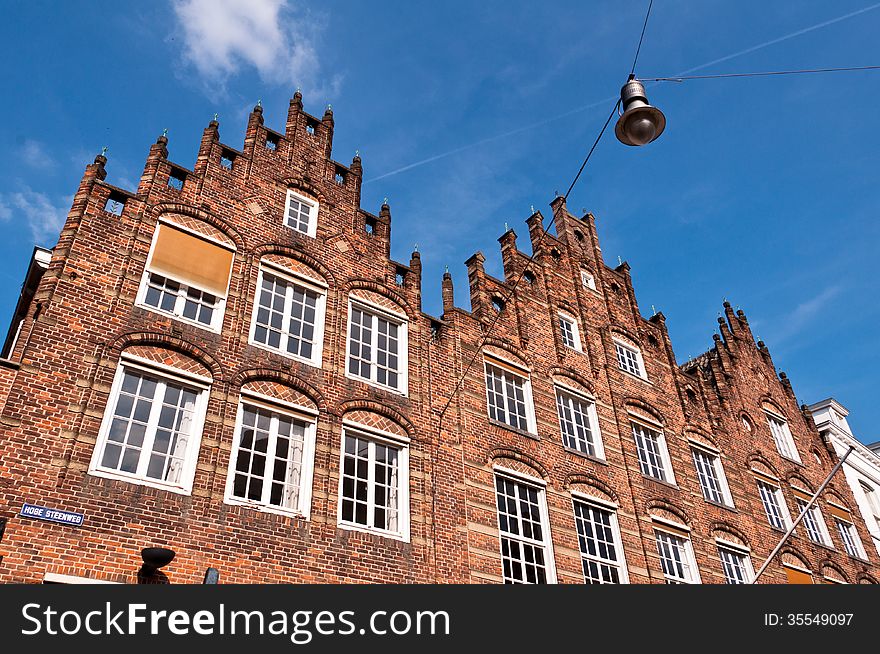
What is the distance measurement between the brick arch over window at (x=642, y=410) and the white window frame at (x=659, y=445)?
0.52ft

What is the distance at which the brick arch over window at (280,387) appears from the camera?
498 inches

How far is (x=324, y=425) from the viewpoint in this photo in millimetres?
13148

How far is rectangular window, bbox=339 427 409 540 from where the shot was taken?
1277 cm

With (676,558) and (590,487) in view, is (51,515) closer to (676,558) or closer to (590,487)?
(590,487)

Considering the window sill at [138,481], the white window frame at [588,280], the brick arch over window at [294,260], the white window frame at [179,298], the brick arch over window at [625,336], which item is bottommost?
the window sill at [138,481]

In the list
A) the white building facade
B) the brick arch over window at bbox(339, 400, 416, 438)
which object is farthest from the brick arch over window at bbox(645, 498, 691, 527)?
the white building facade

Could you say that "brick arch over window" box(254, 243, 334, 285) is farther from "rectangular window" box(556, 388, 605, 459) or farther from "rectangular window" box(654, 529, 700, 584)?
"rectangular window" box(654, 529, 700, 584)

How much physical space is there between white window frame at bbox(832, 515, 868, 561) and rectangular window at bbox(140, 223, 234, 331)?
74.8 feet

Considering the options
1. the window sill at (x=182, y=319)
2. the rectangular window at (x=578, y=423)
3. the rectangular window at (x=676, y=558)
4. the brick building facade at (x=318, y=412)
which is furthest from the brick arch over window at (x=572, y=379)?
the window sill at (x=182, y=319)

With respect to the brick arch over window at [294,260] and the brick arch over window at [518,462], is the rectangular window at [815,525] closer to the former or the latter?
the brick arch over window at [518,462]

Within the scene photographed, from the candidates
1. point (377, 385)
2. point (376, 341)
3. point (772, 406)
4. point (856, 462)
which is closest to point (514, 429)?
point (377, 385)

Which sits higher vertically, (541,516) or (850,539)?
(850,539)

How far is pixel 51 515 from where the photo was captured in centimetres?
967

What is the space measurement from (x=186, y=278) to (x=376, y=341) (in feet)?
13.7
